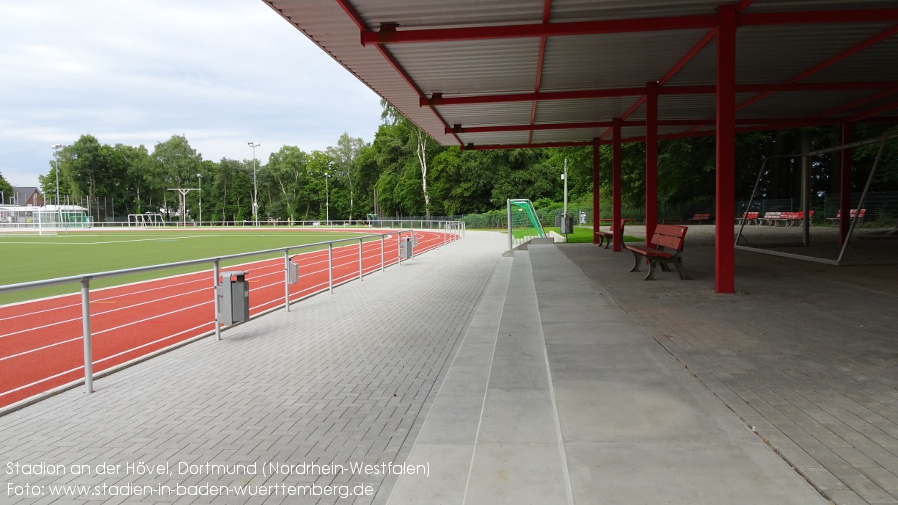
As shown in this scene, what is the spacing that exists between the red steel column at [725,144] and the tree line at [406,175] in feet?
23.2

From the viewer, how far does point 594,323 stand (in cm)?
761

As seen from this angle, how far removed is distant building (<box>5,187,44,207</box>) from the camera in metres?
137

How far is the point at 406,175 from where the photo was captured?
69188 mm

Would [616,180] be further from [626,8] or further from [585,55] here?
[626,8]

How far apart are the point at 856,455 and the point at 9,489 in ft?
16.7

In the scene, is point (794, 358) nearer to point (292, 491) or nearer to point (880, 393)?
point (880, 393)

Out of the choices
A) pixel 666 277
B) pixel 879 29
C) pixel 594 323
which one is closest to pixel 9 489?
pixel 594 323

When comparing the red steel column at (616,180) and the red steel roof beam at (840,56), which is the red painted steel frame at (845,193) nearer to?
the red steel roof beam at (840,56)

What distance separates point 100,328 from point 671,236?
36.1 feet

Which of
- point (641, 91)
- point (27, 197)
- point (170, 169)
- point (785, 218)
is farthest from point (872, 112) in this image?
point (27, 197)

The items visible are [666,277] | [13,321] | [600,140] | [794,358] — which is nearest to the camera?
[794,358]

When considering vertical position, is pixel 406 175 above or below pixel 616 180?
above

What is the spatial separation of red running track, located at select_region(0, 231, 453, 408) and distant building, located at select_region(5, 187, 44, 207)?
15067 centimetres

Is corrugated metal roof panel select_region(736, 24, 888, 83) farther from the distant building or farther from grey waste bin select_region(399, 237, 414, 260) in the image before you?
the distant building
